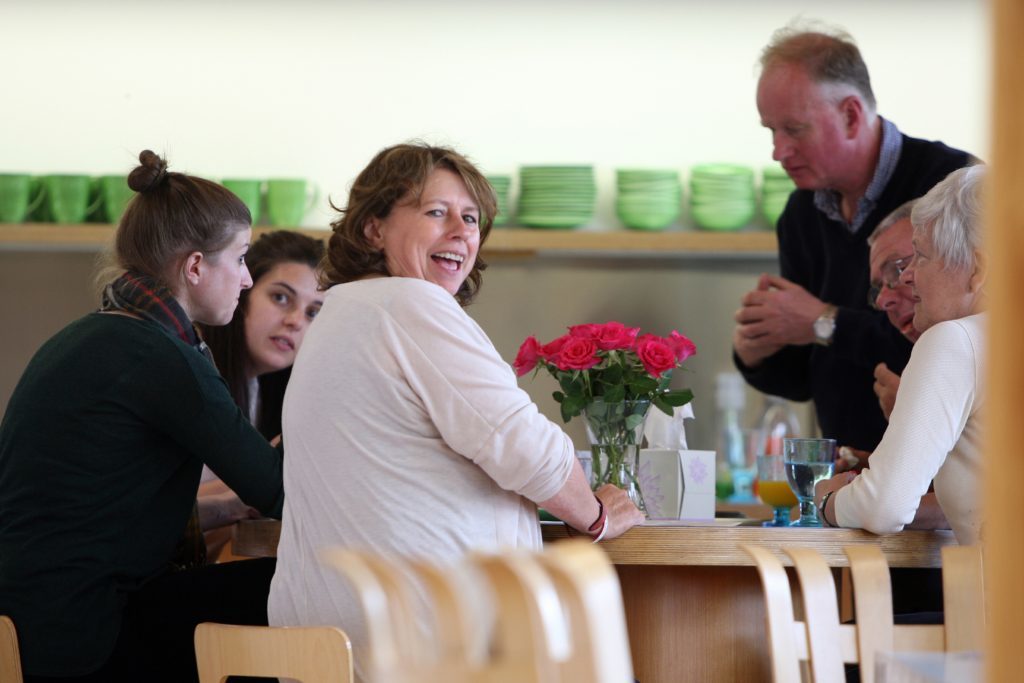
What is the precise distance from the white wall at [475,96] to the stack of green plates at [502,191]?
16cm

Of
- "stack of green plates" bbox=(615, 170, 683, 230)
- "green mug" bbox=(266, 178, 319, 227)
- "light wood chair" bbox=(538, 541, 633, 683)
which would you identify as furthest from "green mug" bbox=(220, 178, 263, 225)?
"light wood chair" bbox=(538, 541, 633, 683)

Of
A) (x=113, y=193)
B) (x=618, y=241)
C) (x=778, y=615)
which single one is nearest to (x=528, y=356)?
(x=778, y=615)

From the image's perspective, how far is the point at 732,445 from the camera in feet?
11.6

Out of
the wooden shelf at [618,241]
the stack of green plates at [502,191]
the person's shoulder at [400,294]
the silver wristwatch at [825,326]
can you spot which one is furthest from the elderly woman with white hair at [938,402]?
the stack of green plates at [502,191]

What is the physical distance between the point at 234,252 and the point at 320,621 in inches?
30.2

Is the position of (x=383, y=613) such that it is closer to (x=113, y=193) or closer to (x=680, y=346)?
(x=680, y=346)

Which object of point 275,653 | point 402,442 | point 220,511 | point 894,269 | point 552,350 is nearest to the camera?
point 275,653

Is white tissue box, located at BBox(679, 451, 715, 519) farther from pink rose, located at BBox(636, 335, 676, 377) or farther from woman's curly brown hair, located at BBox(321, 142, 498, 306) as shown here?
woman's curly brown hair, located at BBox(321, 142, 498, 306)

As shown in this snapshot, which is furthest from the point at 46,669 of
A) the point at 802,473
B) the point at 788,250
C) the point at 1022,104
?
the point at 788,250

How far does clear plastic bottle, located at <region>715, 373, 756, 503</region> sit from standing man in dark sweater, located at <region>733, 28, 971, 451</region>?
21.1 inches

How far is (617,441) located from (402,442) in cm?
45

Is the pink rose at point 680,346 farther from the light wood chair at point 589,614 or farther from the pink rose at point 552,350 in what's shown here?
the light wood chair at point 589,614

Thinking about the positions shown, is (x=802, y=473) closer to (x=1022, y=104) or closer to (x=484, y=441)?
(x=484, y=441)

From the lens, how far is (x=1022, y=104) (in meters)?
0.62
